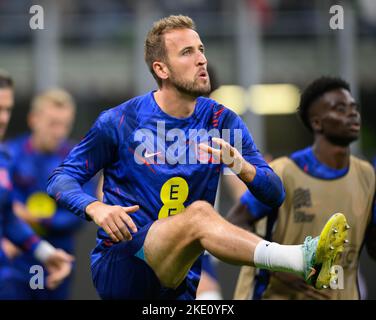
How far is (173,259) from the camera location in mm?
4012

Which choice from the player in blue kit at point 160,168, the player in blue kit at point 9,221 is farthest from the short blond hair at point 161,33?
the player in blue kit at point 9,221

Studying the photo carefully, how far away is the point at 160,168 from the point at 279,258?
30.4 inches

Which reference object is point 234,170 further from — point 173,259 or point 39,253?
point 39,253

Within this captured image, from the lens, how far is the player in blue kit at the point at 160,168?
160 inches

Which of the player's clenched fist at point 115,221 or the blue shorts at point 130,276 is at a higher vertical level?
the player's clenched fist at point 115,221

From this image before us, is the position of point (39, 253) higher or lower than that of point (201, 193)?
lower

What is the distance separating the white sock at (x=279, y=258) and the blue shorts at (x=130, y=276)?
0.57 m

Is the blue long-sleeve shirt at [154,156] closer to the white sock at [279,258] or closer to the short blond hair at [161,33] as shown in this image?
the short blond hair at [161,33]

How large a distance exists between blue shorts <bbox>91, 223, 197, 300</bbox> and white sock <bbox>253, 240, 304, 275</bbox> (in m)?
0.57

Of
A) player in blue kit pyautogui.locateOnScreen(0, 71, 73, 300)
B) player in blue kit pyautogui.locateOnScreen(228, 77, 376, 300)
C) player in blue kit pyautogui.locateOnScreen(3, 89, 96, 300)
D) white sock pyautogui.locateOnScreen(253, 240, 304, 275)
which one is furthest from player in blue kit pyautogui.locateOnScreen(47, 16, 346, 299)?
player in blue kit pyautogui.locateOnScreen(3, 89, 96, 300)

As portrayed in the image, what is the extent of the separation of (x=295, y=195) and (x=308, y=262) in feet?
4.18

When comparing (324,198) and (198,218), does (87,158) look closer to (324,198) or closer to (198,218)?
(198,218)

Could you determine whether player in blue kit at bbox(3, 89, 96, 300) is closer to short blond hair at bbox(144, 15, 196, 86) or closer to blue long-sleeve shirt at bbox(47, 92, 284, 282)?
blue long-sleeve shirt at bbox(47, 92, 284, 282)
